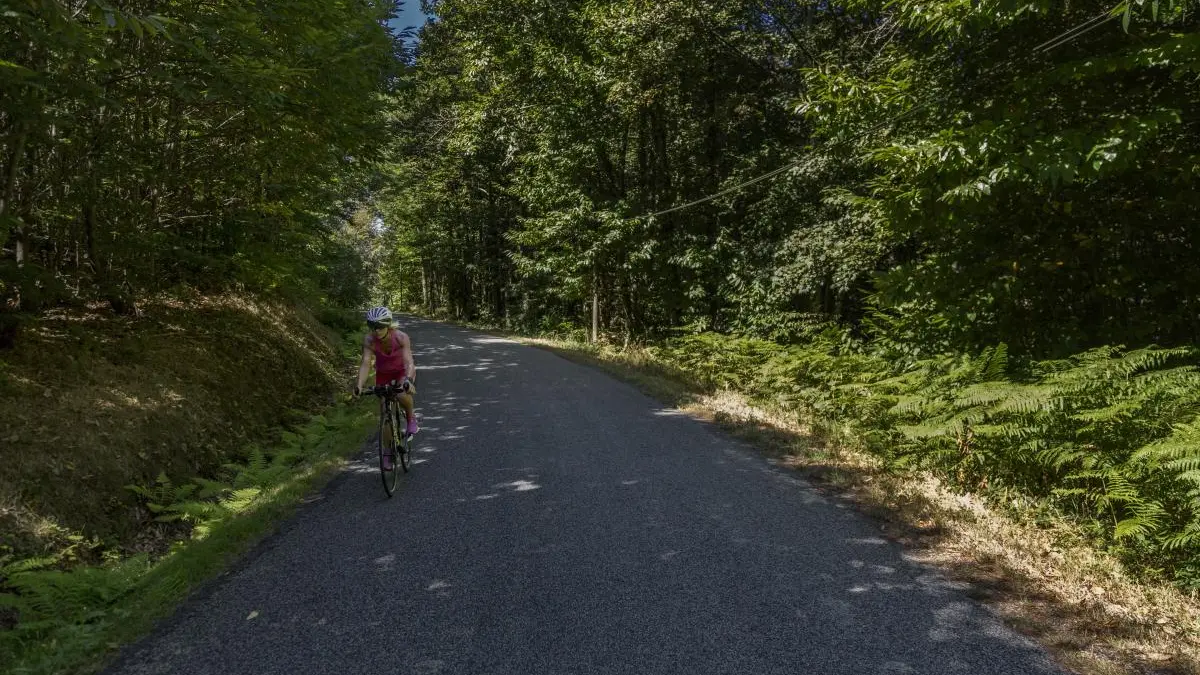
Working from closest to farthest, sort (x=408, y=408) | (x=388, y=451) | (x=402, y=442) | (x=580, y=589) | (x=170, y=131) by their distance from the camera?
(x=580, y=589)
(x=388, y=451)
(x=402, y=442)
(x=408, y=408)
(x=170, y=131)

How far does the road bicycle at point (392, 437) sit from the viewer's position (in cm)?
604

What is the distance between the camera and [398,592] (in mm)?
3975

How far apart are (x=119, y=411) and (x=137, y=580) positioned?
3496 millimetres

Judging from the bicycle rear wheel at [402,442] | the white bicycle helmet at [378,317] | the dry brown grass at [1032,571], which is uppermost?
the white bicycle helmet at [378,317]

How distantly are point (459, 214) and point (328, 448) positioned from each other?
31.7 metres

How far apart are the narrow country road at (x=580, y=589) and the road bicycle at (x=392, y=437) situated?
0.75ft

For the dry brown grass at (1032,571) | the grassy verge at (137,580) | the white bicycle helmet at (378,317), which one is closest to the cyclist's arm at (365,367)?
the white bicycle helmet at (378,317)

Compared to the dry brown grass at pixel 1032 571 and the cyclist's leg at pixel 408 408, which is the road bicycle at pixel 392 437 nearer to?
the cyclist's leg at pixel 408 408

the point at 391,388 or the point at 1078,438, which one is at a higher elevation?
the point at 391,388

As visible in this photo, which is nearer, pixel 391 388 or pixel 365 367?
pixel 365 367

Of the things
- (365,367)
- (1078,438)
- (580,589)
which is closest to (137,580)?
(365,367)

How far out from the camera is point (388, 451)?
20.2ft

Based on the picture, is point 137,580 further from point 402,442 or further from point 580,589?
point 580,589

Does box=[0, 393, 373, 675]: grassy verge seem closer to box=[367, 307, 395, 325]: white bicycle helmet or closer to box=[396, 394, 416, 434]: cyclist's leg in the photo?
box=[396, 394, 416, 434]: cyclist's leg
